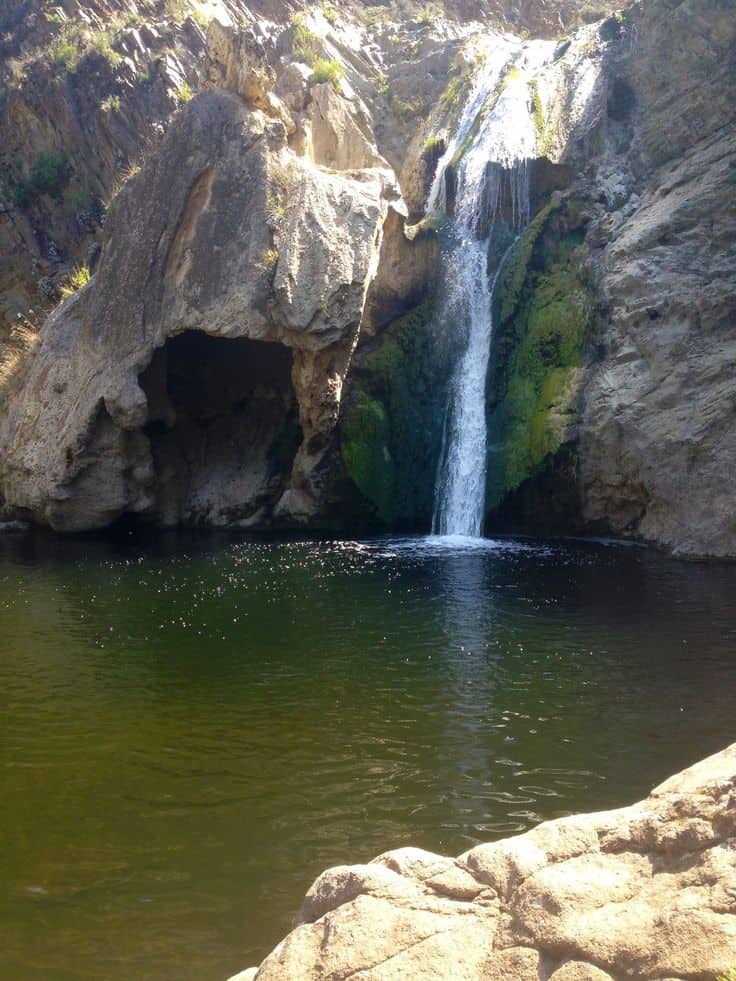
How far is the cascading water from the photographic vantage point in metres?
26.4

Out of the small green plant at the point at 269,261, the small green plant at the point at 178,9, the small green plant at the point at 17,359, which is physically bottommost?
the small green plant at the point at 17,359

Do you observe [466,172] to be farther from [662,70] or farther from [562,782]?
[562,782]

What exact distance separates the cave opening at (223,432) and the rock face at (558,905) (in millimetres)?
25186

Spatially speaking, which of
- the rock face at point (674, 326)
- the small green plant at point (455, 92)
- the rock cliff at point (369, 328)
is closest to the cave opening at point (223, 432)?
the rock cliff at point (369, 328)

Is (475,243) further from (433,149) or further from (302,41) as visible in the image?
(302,41)

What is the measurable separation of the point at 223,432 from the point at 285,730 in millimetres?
22196

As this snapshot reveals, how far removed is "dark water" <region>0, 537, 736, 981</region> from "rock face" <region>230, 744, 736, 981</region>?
2048 mm

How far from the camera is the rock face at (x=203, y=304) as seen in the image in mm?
25312

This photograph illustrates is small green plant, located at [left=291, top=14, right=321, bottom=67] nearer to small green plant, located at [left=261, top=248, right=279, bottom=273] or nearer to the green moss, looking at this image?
small green plant, located at [left=261, top=248, right=279, bottom=273]

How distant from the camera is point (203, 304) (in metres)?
25.6

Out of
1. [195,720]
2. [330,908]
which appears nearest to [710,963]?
[330,908]

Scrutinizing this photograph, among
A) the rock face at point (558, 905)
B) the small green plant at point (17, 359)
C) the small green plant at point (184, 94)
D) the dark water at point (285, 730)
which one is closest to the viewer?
the rock face at point (558, 905)

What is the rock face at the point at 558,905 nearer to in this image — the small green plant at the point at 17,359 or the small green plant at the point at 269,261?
the small green plant at the point at 269,261

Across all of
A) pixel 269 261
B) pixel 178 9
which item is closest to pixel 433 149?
pixel 269 261
